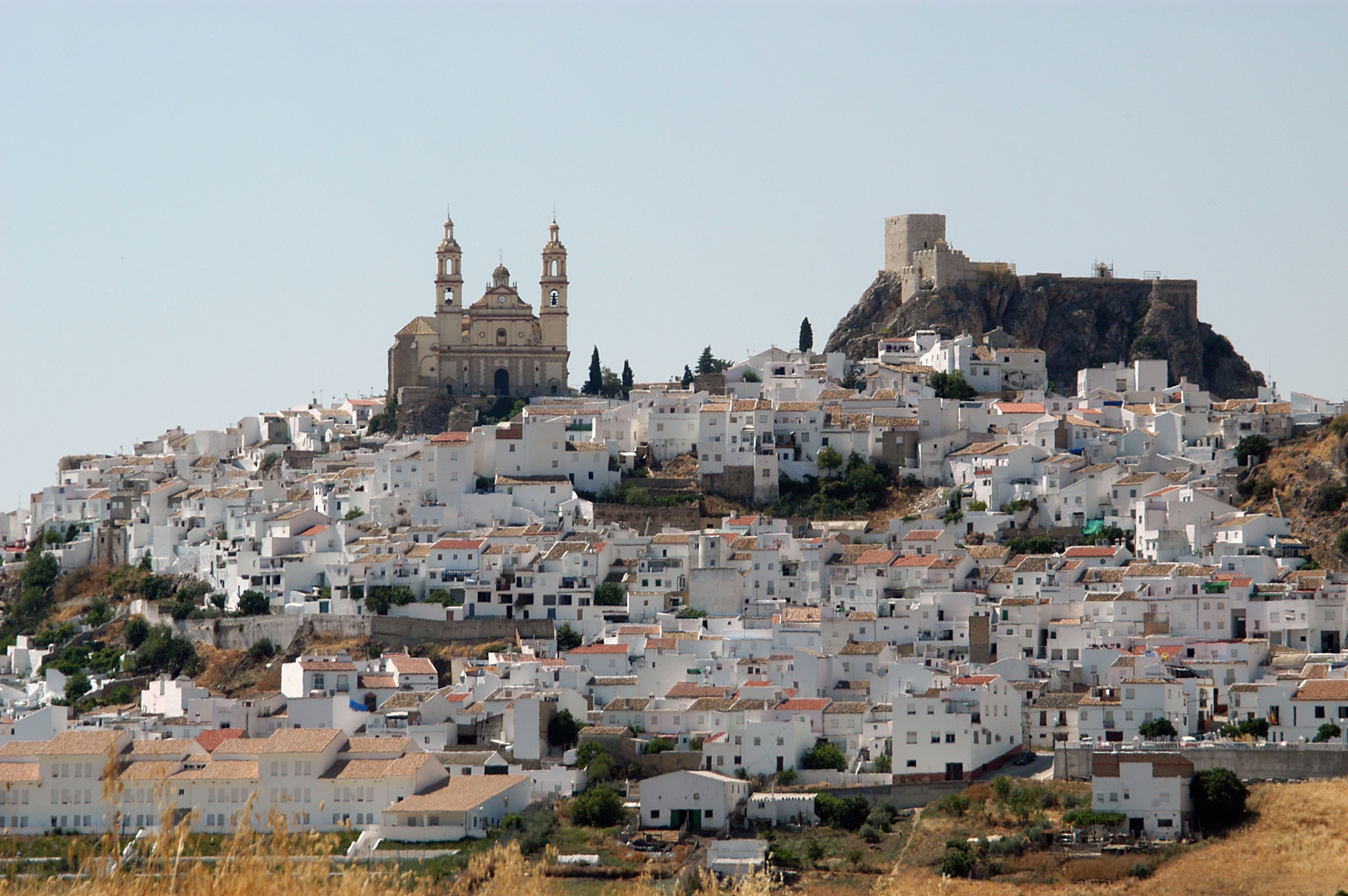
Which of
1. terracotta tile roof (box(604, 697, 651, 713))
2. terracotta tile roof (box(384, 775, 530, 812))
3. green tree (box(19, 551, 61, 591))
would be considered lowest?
terracotta tile roof (box(384, 775, 530, 812))

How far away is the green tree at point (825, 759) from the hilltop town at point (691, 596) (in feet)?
0.23

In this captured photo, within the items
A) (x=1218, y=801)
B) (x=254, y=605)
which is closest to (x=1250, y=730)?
(x=1218, y=801)

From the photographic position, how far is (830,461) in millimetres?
57406

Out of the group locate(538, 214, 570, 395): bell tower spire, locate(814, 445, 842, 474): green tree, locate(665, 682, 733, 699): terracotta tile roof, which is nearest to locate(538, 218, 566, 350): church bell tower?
locate(538, 214, 570, 395): bell tower spire

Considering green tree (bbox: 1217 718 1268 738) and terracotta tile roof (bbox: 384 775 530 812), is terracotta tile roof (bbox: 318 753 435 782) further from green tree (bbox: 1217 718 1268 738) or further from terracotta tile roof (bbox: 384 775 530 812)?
green tree (bbox: 1217 718 1268 738)

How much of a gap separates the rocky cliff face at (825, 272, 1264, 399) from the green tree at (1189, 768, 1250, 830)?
3425 centimetres

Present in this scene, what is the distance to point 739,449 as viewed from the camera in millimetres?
58000

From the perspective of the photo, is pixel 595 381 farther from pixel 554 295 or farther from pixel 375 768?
pixel 375 768

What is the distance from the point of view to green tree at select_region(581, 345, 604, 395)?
70.4m

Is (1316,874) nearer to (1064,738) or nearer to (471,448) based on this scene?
(1064,738)

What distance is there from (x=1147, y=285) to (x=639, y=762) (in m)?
38.5

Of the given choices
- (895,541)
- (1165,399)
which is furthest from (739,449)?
(1165,399)

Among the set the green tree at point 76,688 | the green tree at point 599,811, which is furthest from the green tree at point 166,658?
the green tree at point 599,811

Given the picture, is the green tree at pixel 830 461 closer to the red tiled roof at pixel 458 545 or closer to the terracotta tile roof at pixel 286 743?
the red tiled roof at pixel 458 545
